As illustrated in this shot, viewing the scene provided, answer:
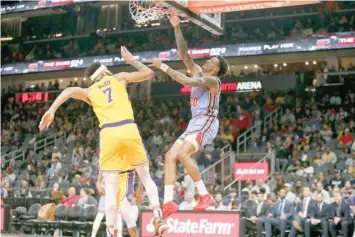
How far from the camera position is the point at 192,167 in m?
8.62

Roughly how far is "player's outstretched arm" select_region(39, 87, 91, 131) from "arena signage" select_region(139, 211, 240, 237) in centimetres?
604

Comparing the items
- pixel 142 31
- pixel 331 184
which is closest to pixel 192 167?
pixel 331 184

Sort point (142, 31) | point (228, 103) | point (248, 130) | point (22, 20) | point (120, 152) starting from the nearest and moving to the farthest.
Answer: point (120, 152), point (248, 130), point (228, 103), point (142, 31), point (22, 20)

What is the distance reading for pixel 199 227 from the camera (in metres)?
14.3

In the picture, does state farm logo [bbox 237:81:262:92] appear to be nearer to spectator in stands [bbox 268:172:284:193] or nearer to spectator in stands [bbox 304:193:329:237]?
spectator in stands [bbox 268:172:284:193]

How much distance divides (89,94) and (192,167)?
170 centimetres

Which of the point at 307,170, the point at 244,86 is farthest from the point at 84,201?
the point at 244,86

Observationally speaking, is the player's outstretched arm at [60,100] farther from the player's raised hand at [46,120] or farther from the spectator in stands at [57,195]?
the spectator in stands at [57,195]

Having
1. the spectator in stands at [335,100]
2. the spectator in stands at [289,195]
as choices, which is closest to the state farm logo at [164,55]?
the spectator in stands at [335,100]

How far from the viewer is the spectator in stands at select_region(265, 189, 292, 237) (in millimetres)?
15883

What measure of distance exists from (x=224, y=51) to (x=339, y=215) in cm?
1220

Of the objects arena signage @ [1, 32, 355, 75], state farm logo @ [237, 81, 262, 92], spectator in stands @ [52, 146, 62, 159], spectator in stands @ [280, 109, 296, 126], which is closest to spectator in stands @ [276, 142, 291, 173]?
spectator in stands @ [280, 109, 296, 126]

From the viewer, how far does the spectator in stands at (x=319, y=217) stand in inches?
609

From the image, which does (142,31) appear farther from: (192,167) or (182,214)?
(192,167)
